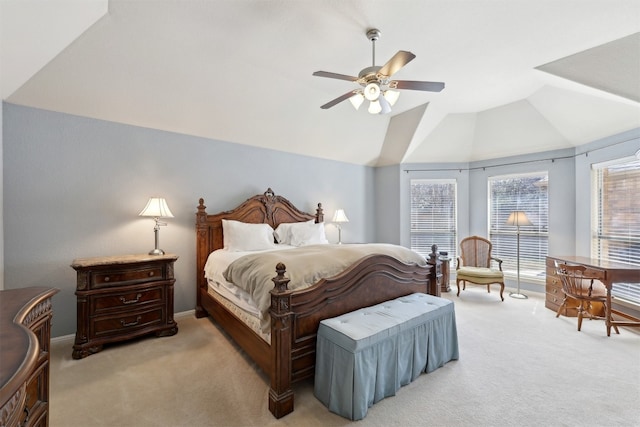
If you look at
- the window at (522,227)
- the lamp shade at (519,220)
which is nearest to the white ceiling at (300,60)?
the window at (522,227)

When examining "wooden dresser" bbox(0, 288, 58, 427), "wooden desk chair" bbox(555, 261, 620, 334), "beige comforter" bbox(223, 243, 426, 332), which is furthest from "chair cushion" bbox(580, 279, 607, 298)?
"wooden dresser" bbox(0, 288, 58, 427)

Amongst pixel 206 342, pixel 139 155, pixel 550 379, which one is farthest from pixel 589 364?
pixel 139 155

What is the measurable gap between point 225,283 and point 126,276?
3.52 ft

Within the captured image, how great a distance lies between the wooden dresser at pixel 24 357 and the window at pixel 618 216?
5662 mm

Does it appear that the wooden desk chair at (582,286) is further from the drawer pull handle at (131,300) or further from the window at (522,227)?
the drawer pull handle at (131,300)

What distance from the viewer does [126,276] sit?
114 inches

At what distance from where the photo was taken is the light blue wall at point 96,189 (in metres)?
2.83

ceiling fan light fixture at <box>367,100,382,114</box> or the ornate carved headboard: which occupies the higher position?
ceiling fan light fixture at <box>367,100,382,114</box>

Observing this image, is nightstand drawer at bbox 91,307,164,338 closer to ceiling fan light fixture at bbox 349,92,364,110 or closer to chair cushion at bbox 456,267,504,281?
ceiling fan light fixture at bbox 349,92,364,110

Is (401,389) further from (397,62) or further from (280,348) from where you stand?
(397,62)

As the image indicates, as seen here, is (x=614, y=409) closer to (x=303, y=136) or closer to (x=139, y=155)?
(x=303, y=136)

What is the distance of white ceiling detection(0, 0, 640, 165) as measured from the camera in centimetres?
226

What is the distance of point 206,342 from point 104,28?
327cm

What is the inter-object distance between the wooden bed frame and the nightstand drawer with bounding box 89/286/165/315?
0.62m
